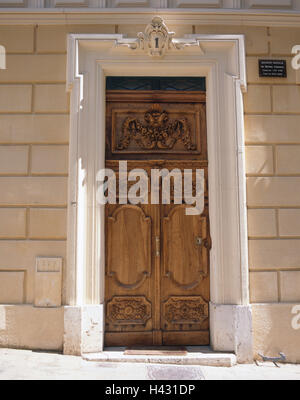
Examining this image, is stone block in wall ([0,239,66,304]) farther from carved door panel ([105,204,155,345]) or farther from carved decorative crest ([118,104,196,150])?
carved decorative crest ([118,104,196,150])

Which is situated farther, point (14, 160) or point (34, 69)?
point (34, 69)

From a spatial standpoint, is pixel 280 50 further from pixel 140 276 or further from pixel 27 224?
pixel 27 224

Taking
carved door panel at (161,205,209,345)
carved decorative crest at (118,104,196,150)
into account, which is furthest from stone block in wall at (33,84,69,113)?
carved door panel at (161,205,209,345)

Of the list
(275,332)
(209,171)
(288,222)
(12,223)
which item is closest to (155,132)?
(209,171)

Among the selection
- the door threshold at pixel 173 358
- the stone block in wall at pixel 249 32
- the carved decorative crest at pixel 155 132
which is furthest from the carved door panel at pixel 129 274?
the stone block in wall at pixel 249 32

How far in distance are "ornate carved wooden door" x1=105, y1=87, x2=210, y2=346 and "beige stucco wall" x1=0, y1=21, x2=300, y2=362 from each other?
70 centimetres

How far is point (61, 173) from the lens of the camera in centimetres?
509

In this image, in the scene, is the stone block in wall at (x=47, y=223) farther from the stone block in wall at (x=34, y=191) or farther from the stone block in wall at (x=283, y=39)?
the stone block in wall at (x=283, y=39)

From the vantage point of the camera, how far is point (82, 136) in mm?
5082

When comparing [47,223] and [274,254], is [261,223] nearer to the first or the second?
[274,254]

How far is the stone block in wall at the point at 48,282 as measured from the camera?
4.89m

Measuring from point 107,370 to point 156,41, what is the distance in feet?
14.5

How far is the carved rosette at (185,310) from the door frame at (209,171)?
0.18 m
